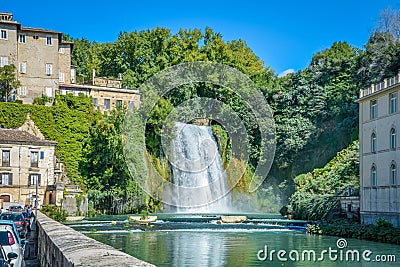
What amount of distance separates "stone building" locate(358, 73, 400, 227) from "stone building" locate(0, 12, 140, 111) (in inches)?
1261

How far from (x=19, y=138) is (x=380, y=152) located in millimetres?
30057

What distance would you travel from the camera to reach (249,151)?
235 ft

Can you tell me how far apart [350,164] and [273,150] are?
2048 cm

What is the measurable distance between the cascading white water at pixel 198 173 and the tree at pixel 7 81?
1682 centimetres

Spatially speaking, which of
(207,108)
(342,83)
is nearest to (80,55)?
(207,108)

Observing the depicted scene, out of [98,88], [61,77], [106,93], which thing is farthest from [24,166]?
[106,93]

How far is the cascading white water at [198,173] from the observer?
204 feet

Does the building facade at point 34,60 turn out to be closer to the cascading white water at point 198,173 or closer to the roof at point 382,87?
the cascading white water at point 198,173

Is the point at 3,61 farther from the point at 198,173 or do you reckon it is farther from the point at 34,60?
the point at 198,173

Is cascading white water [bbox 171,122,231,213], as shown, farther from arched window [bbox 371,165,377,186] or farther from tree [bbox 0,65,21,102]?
arched window [bbox 371,165,377,186]

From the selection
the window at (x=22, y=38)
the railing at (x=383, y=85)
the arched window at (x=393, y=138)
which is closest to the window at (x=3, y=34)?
the window at (x=22, y=38)

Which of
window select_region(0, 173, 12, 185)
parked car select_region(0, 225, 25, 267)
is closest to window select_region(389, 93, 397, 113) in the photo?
parked car select_region(0, 225, 25, 267)

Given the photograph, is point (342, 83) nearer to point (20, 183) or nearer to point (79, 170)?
point (79, 170)

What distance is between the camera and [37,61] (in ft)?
203
